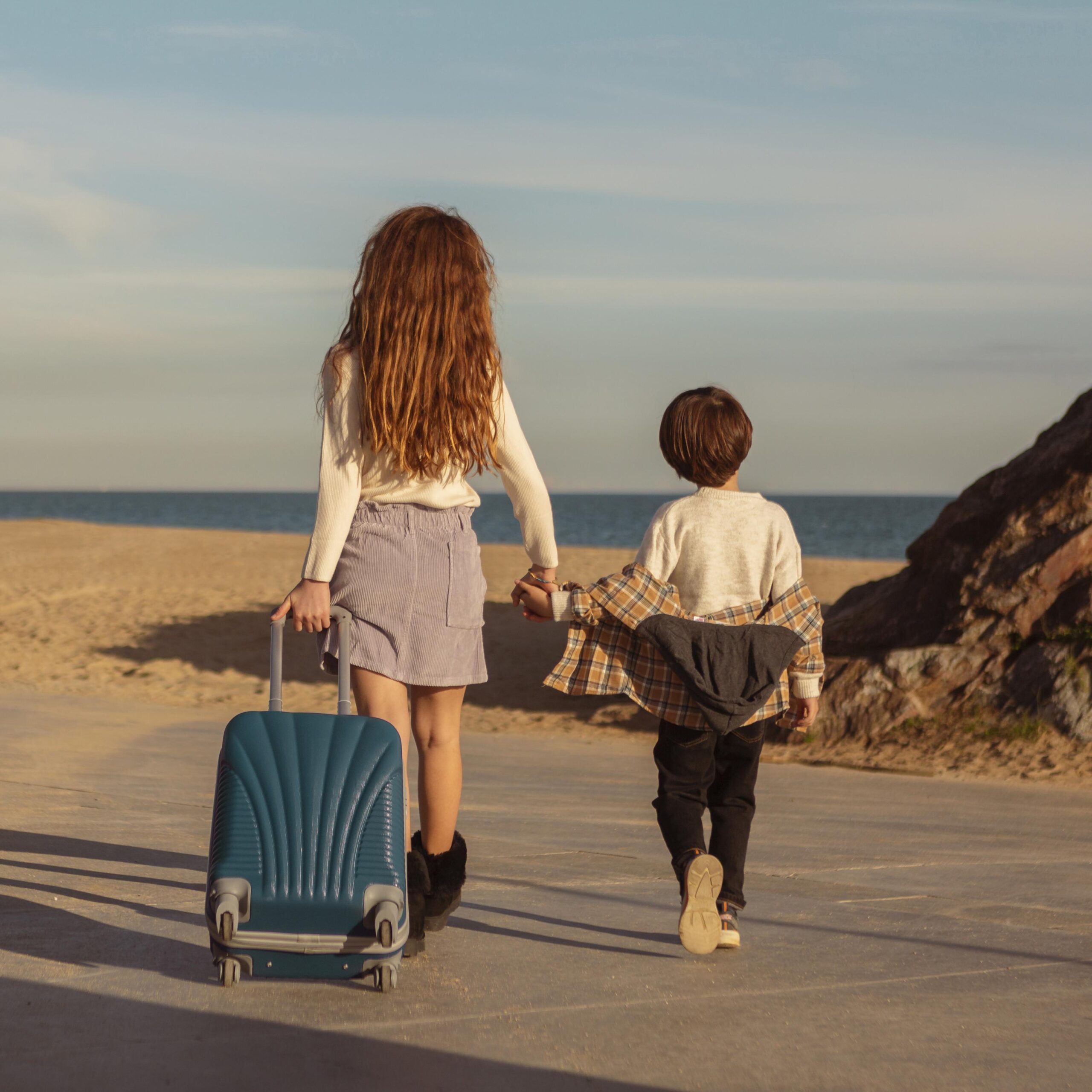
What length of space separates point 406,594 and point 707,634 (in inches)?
32.5

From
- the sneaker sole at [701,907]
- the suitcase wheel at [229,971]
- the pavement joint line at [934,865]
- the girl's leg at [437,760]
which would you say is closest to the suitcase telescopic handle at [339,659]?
the girl's leg at [437,760]

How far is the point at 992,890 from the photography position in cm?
469

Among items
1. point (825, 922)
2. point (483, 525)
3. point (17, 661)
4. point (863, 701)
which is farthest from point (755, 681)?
point (483, 525)

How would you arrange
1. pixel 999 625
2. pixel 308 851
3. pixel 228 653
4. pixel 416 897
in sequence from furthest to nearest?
pixel 228 653, pixel 999 625, pixel 416 897, pixel 308 851

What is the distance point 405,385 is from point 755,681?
1238 millimetres

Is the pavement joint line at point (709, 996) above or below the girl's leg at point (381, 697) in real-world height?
below

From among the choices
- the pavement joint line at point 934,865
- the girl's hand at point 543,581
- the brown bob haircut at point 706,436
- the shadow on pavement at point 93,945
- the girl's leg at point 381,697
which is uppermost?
the brown bob haircut at point 706,436

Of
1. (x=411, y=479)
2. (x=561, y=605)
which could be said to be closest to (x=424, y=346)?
(x=411, y=479)

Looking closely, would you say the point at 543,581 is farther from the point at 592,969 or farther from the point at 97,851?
the point at 97,851

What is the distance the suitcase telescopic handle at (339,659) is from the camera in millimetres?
3455

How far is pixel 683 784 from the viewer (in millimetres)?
3811

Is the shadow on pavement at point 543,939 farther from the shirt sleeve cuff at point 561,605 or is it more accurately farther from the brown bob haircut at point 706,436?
the brown bob haircut at point 706,436

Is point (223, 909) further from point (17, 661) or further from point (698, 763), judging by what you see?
point (17, 661)

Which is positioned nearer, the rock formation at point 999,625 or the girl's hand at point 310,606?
the girl's hand at point 310,606
